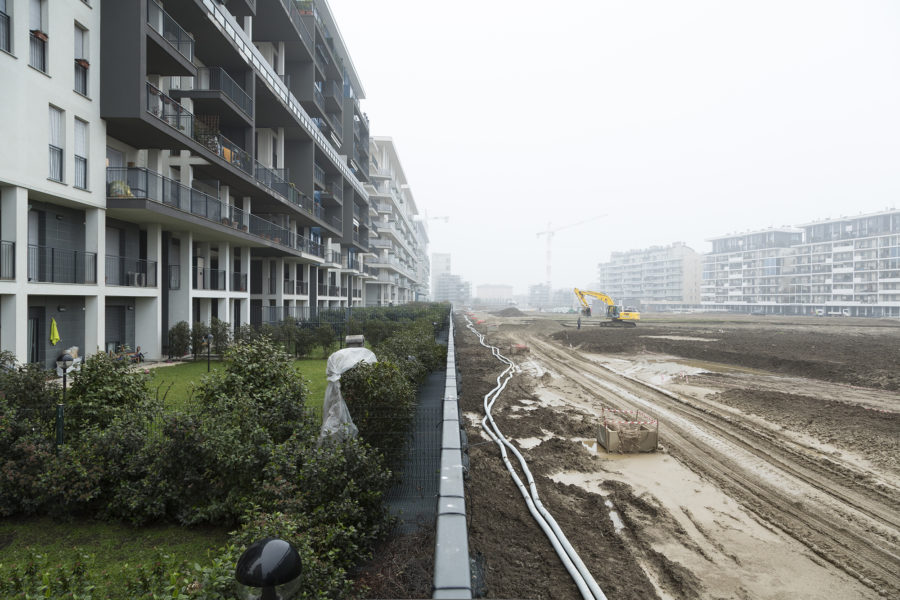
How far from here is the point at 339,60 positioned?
138 feet

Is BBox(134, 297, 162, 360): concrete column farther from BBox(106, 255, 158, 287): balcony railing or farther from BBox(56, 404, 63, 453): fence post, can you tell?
BBox(56, 404, 63, 453): fence post

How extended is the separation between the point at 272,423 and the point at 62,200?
13.7 m

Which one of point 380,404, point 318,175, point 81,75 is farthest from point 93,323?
point 318,175

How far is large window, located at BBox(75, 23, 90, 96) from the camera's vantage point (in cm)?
1584

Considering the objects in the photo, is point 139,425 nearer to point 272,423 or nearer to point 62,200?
point 272,423

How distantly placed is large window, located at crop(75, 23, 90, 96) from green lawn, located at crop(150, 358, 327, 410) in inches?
380

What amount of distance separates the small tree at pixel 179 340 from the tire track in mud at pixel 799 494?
18.2 metres

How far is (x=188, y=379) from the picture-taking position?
1547 centimetres

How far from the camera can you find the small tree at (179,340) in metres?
19.8

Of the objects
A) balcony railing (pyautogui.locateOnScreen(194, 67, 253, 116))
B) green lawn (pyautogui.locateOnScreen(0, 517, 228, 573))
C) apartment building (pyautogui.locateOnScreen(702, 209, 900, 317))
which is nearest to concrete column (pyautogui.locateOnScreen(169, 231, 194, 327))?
balcony railing (pyautogui.locateOnScreen(194, 67, 253, 116))

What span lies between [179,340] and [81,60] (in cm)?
1034

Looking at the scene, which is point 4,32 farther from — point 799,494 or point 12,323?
point 799,494

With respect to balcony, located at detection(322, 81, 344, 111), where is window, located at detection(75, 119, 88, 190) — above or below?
below

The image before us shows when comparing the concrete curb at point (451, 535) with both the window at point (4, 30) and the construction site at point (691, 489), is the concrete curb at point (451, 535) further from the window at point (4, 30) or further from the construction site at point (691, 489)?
the window at point (4, 30)
